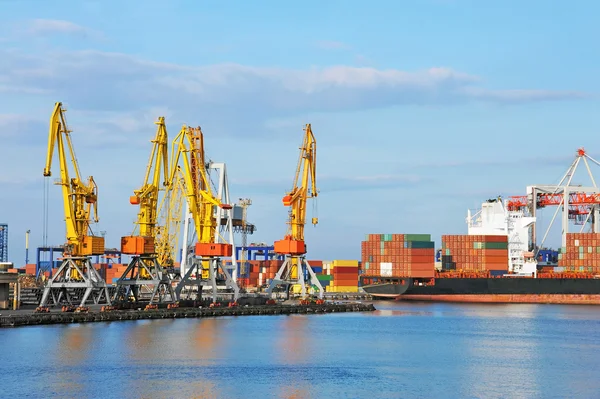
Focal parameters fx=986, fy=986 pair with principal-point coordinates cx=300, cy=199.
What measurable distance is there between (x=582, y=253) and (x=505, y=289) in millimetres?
9402

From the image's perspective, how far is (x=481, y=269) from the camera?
110500 millimetres

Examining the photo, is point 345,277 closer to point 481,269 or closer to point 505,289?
point 481,269

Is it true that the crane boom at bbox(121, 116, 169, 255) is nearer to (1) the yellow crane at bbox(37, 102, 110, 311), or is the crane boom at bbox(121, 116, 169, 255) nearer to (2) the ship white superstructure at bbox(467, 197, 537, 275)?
(1) the yellow crane at bbox(37, 102, 110, 311)

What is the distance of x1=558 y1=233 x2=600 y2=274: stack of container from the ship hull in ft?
5.23

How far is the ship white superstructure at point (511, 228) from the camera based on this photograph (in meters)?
112

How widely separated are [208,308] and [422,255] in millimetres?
38539

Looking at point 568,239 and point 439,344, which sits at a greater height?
point 568,239

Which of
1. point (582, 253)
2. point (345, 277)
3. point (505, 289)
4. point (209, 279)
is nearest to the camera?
point (209, 279)

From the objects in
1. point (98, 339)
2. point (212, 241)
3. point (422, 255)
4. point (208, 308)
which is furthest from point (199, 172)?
point (422, 255)

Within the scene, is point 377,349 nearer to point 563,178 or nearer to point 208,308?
point 208,308

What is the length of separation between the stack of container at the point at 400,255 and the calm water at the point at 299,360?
3641 centimetres

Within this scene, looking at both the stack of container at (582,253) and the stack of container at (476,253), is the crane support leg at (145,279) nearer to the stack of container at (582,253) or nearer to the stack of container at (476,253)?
the stack of container at (476,253)

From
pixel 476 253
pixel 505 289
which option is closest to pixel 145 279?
pixel 476 253

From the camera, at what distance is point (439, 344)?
57562 mm
